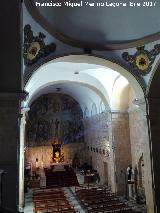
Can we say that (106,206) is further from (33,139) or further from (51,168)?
(33,139)

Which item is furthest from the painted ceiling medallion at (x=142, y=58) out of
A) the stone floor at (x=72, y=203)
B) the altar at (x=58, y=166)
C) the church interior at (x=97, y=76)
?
the altar at (x=58, y=166)

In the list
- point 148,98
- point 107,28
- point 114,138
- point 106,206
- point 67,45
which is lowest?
point 106,206

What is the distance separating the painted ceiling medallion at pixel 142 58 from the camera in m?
10.2

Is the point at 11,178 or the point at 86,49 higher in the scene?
the point at 86,49

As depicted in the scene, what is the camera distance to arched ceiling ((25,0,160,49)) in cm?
956

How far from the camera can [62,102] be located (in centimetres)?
2670

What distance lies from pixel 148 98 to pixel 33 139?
17550 millimetres

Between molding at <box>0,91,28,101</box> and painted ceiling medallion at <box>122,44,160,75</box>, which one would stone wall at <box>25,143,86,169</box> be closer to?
painted ceiling medallion at <box>122,44,160,75</box>

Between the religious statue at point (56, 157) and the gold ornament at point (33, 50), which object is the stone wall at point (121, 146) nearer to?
the gold ornament at point (33, 50)

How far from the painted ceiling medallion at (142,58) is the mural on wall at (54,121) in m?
16.4

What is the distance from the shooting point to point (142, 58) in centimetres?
1034

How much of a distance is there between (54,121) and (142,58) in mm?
17451

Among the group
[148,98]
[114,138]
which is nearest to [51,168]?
[114,138]

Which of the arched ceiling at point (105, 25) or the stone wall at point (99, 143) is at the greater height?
the arched ceiling at point (105, 25)
